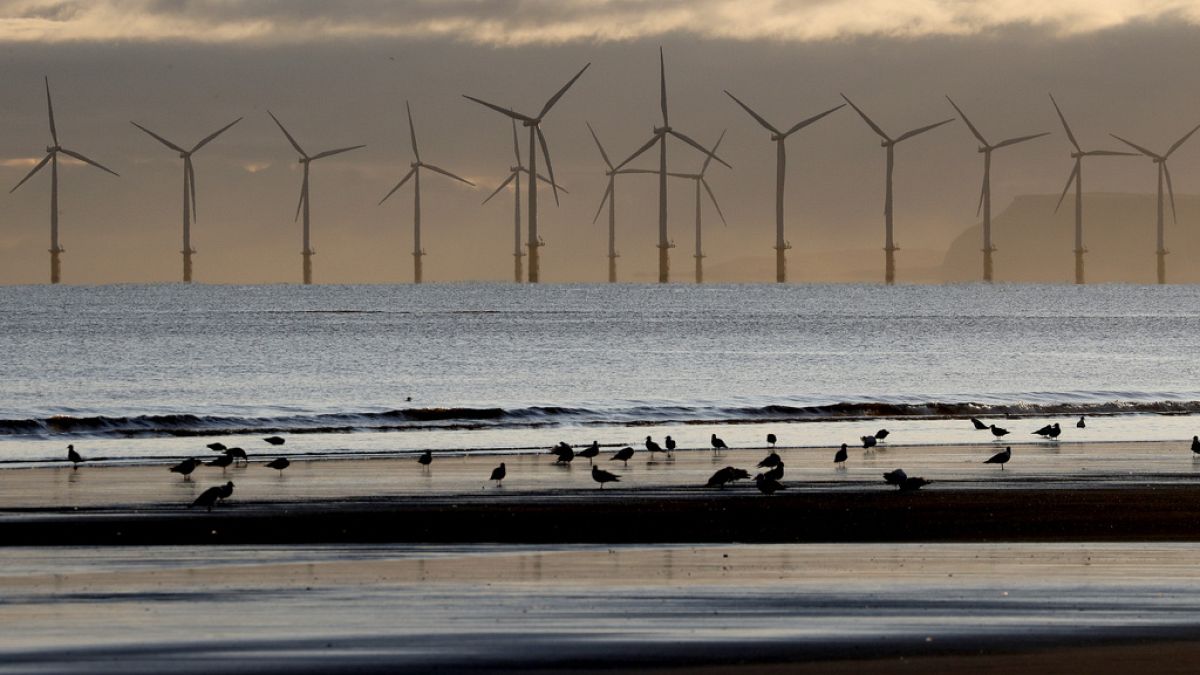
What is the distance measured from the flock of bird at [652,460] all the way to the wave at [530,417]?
9.61 m

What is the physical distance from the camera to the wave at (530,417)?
56875mm

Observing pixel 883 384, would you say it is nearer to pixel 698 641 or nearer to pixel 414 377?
pixel 414 377

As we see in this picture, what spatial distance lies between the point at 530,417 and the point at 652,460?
2080 centimetres

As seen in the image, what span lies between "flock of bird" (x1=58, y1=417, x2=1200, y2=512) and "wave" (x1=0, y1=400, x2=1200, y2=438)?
9.61 metres

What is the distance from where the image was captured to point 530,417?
207 ft

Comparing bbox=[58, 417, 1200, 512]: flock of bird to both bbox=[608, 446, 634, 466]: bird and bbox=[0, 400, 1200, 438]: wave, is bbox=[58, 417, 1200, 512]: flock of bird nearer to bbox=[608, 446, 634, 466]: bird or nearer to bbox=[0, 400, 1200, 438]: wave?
bbox=[608, 446, 634, 466]: bird

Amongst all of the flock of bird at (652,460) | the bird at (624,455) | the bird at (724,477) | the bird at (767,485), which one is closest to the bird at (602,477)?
the flock of bird at (652,460)

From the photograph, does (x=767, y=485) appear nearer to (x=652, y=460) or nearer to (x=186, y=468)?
(x=652, y=460)

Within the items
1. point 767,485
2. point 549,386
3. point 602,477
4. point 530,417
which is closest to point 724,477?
point 767,485

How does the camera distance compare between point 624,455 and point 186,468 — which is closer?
point 186,468

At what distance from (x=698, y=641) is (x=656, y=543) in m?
8.06

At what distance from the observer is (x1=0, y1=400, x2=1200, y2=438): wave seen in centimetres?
5688

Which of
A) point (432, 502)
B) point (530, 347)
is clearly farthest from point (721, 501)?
point (530, 347)

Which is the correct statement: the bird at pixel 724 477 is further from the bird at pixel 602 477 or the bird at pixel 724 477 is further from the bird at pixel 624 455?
the bird at pixel 624 455
